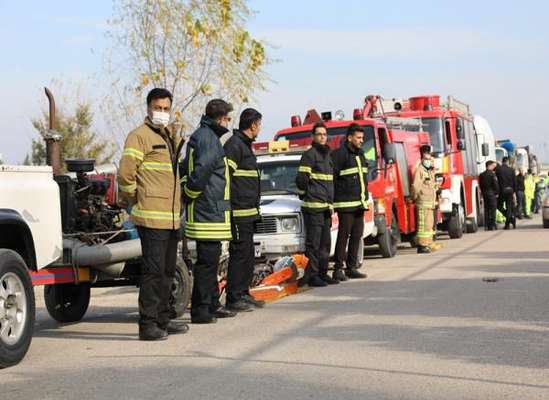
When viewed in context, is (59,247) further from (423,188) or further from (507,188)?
(507,188)

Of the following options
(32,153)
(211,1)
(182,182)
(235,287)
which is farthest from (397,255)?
(32,153)

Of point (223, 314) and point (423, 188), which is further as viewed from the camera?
point (423, 188)

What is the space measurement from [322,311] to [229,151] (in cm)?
185

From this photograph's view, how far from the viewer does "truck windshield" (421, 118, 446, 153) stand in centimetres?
2476

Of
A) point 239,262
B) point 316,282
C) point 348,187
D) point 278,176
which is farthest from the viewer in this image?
point 278,176

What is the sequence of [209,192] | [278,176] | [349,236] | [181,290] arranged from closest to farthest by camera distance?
[209,192], [181,290], [349,236], [278,176]

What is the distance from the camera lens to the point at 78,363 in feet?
26.3

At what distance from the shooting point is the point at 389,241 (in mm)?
18531

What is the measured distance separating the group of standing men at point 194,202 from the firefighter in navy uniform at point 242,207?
1cm

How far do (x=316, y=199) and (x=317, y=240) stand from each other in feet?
1.67

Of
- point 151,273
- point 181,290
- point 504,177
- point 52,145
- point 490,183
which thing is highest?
point 52,145

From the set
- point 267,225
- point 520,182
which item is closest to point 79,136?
point 520,182

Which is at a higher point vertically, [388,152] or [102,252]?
[388,152]

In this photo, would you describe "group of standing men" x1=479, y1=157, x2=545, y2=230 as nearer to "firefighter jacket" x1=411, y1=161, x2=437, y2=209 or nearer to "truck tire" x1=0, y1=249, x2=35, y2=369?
"firefighter jacket" x1=411, y1=161, x2=437, y2=209
